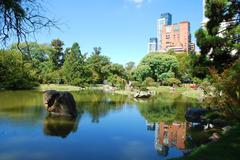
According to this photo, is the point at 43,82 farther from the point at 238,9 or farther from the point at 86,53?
the point at 238,9

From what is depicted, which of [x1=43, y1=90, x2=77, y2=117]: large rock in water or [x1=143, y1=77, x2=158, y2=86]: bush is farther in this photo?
[x1=143, y1=77, x2=158, y2=86]: bush

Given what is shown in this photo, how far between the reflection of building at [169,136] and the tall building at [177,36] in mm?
90088

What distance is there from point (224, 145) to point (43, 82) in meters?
36.4

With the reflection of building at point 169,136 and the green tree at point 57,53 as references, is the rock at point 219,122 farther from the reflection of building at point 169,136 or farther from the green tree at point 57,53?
the green tree at point 57,53

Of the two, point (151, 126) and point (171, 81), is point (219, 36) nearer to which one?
point (151, 126)

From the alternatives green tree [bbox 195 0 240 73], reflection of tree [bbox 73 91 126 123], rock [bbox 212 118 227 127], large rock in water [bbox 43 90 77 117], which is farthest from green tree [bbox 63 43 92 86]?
rock [bbox 212 118 227 127]

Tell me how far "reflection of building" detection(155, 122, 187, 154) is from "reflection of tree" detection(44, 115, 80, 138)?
10.8 ft

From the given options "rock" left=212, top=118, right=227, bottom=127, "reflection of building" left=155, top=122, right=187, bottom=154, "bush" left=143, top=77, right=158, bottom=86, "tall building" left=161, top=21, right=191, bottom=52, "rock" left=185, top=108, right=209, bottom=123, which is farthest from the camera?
"tall building" left=161, top=21, right=191, bottom=52

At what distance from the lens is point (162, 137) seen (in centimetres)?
1092

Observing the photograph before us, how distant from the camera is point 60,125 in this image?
1269 cm

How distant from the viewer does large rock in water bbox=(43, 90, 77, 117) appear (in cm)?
1527

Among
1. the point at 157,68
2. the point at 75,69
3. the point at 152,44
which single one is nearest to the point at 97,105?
the point at 75,69

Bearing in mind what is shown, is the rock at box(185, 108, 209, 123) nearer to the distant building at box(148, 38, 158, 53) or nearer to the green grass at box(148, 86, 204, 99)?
the green grass at box(148, 86, 204, 99)

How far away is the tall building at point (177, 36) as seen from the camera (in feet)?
351
